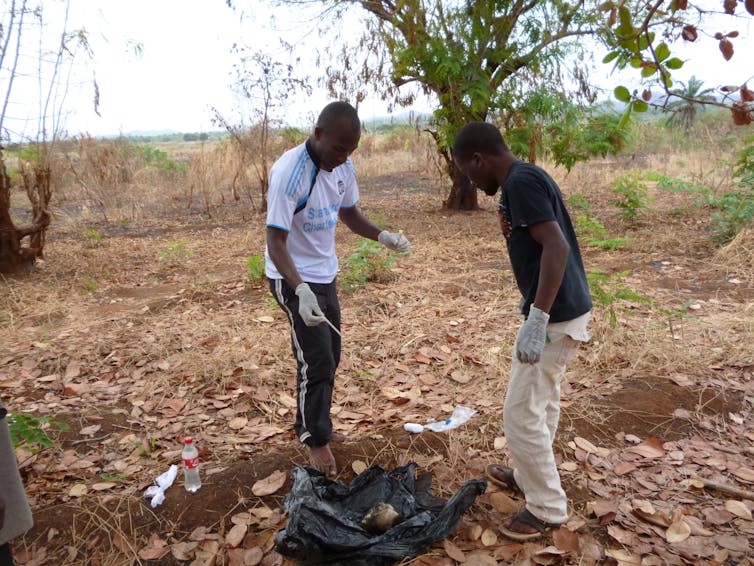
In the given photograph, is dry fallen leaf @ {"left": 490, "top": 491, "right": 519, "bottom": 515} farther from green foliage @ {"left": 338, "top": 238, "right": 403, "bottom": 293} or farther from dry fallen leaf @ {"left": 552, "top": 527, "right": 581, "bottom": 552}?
green foliage @ {"left": 338, "top": 238, "right": 403, "bottom": 293}

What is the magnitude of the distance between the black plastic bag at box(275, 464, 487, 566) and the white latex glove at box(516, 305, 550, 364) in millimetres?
669

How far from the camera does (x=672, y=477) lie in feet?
8.01

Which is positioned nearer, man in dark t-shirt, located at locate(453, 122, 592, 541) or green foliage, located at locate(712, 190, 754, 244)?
man in dark t-shirt, located at locate(453, 122, 592, 541)

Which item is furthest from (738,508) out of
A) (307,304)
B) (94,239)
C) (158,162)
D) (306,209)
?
(158,162)

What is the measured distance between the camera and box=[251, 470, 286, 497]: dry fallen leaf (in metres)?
2.36

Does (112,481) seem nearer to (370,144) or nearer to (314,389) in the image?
(314,389)

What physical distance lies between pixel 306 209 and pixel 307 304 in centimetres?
41

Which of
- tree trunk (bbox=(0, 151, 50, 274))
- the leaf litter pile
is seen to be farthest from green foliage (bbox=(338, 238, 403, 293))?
tree trunk (bbox=(0, 151, 50, 274))

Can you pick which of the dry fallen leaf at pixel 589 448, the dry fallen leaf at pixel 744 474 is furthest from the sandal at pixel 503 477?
the dry fallen leaf at pixel 744 474

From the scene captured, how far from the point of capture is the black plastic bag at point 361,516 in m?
1.90

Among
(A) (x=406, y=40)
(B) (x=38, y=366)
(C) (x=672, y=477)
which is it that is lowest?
(C) (x=672, y=477)

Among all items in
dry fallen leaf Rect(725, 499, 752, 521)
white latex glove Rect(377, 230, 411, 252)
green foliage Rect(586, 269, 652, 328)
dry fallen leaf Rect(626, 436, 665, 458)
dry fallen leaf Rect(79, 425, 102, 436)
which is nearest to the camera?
dry fallen leaf Rect(725, 499, 752, 521)

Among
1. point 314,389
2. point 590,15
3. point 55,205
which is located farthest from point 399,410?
point 55,205

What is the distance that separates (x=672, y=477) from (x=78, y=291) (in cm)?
557
